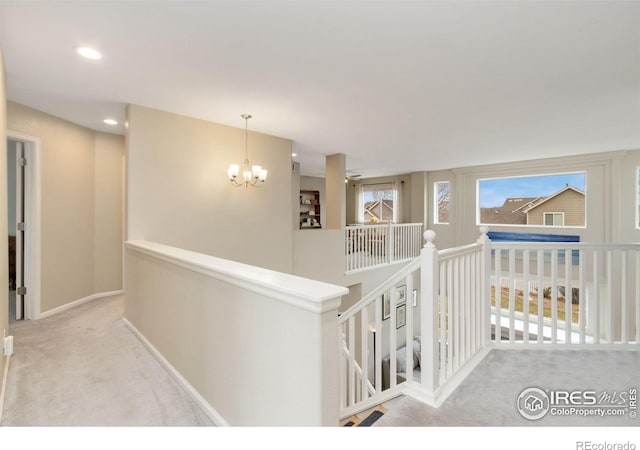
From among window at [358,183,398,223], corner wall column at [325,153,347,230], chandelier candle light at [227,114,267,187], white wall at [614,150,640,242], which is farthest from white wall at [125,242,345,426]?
window at [358,183,398,223]

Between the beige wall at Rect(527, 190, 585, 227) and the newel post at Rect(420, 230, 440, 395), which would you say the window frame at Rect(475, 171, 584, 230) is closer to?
the beige wall at Rect(527, 190, 585, 227)

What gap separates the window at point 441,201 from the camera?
25.7 ft

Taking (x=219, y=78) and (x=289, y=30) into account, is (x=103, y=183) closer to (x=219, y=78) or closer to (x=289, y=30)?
(x=219, y=78)

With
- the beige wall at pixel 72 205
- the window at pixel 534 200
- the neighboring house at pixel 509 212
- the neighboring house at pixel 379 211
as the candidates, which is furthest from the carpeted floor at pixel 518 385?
the neighboring house at pixel 379 211

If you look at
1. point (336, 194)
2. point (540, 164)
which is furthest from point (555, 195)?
point (336, 194)

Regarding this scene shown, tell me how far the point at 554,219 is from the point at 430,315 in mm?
6025

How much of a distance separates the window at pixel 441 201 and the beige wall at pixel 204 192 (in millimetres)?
4913

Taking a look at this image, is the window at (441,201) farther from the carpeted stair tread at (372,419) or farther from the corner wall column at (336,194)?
the carpeted stair tread at (372,419)

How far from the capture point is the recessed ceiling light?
6.92 ft

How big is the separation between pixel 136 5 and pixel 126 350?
261 centimetres

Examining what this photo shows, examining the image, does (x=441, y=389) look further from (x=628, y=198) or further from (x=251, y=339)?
(x=628, y=198)

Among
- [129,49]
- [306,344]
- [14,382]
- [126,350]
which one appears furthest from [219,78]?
[14,382]

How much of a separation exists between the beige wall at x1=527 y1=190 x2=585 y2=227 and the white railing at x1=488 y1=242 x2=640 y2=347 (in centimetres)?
66

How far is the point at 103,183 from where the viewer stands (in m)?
A: 4.21
